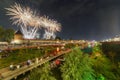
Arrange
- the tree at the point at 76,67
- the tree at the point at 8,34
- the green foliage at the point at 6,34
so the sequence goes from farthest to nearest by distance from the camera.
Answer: the tree at the point at 8,34 < the green foliage at the point at 6,34 < the tree at the point at 76,67

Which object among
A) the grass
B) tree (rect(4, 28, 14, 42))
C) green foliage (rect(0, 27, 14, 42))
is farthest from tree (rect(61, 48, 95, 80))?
green foliage (rect(0, 27, 14, 42))

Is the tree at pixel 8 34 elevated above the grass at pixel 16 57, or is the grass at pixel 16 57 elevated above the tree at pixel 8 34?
the tree at pixel 8 34

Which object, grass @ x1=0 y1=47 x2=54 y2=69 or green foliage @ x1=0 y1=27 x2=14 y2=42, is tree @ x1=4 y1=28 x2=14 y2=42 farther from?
grass @ x1=0 y1=47 x2=54 y2=69

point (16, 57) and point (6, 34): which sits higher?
point (6, 34)

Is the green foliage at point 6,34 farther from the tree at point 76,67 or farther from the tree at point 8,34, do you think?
the tree at point 76,67

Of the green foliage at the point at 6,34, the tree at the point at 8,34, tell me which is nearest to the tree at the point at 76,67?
the tree at the point at 8,34

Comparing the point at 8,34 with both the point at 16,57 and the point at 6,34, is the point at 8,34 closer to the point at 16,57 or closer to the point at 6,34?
the point at 6,34

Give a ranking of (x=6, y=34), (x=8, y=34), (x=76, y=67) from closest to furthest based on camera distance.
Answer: (x=76, y=67), (x=6, y=34), (x=8, y=34)

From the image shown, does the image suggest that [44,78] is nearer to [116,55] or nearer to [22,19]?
[22,19]

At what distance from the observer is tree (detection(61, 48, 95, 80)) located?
33.9 m

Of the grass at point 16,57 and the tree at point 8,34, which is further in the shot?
the tree at point 8,34

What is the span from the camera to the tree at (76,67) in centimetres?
3388

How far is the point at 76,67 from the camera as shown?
35469 millimetres

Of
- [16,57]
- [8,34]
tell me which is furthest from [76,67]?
[8,34]
